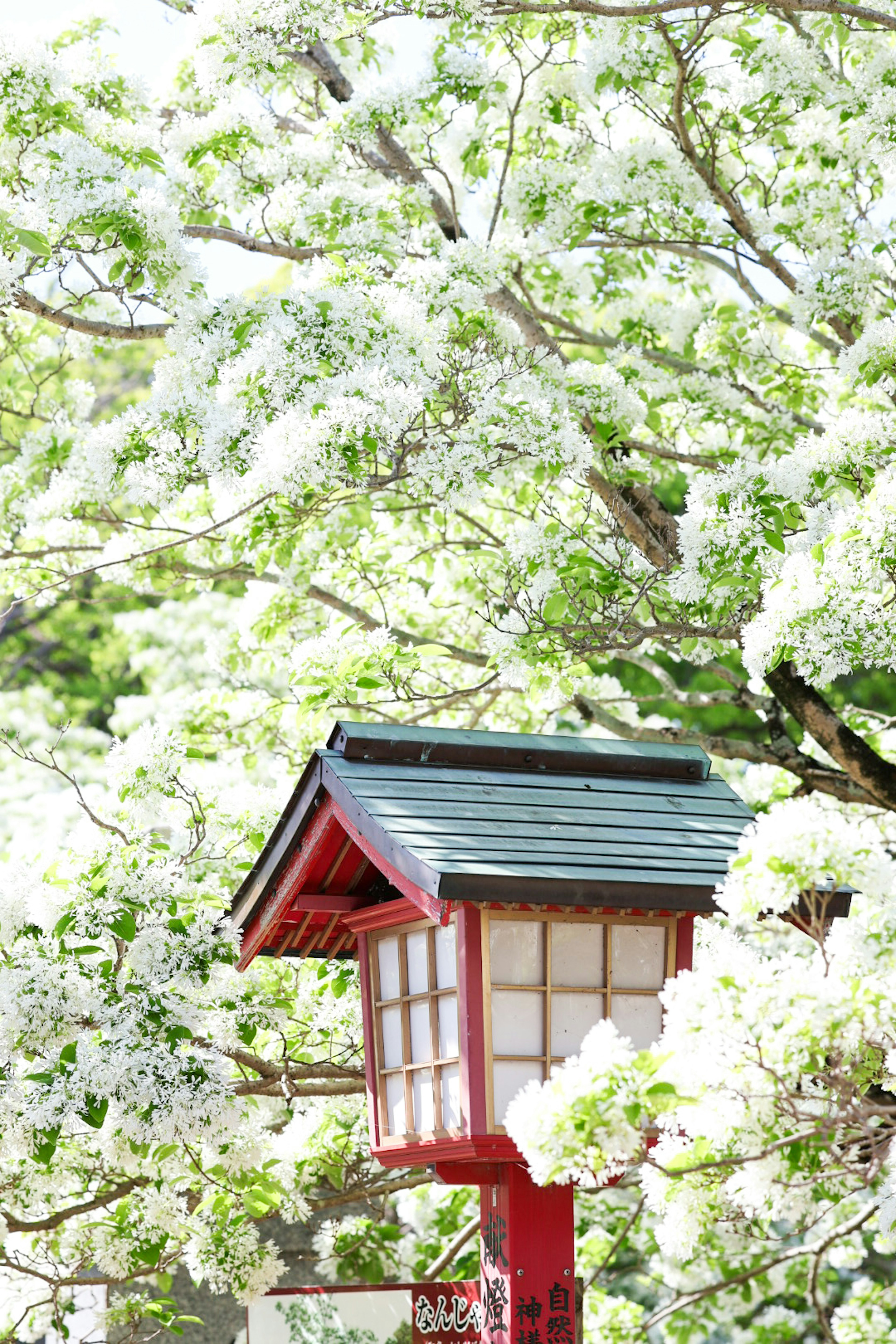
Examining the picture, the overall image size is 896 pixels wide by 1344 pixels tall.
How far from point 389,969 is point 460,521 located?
4193 mm

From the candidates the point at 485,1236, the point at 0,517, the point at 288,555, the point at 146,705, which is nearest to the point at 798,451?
the point at 288,555

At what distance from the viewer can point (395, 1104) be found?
440 cm

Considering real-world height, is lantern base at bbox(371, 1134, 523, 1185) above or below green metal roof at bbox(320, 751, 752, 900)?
below

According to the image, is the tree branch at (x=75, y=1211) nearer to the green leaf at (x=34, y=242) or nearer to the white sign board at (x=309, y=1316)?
the white sign board at (x=309, y=1316)

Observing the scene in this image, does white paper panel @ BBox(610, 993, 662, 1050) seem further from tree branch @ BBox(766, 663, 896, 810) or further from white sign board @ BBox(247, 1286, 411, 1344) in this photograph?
tree branch @ BBox(766, 663, 896, 810)

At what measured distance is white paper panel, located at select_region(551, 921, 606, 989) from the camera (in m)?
4.06

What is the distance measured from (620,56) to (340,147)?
4.49 feet

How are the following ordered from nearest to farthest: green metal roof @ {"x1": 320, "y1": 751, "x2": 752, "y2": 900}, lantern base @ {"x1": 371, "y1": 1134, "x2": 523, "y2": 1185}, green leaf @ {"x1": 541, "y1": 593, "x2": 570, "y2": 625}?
green metal roof @ {"x1": 320, "y1": 751, "x2": 752, "y2": 900} → lantern base @ {"x1": 371, "y1": 1134, "x2": 523, "y2": 1185} → green leaf @ {"x1": 541, "y1": 593, "x2": 570, "y2": 625}

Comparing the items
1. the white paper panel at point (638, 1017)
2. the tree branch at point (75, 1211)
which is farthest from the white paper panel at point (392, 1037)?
the tree branch at point (75, 1211)

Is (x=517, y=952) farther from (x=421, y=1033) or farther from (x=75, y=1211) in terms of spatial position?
(x=75, y=1211)

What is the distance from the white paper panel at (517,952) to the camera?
398cm

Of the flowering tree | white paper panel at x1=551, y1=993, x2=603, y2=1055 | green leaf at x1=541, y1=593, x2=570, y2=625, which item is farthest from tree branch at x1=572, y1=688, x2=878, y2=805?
white paper panel at x1=551, y1=993, x2=603, y2=1055

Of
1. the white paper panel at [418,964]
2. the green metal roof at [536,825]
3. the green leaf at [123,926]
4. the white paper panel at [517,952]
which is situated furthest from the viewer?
the green leaf at [123,926]

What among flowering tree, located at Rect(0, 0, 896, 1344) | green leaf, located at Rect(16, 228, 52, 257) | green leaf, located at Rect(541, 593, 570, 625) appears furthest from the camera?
green leaf, located at Rect(541, 593, 570, 625)
